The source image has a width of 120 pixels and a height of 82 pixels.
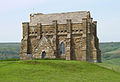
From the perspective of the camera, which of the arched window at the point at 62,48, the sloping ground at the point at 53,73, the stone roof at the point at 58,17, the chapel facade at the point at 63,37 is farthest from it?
the stone roof at the point at 58,17

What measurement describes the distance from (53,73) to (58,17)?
30.5 meters

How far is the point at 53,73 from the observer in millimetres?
34219

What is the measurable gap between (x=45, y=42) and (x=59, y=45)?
364cm

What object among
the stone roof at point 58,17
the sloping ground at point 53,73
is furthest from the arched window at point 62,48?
the sloping ground at point 53,73

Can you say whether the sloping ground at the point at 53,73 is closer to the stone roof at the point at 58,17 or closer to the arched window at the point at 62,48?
the arched window at the point at 62,48

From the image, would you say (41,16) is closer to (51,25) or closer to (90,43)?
(51,25)

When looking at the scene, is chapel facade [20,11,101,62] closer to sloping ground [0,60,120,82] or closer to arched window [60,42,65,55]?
arched window [60,42,65,55]

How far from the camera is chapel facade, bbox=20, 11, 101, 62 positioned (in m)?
57.2

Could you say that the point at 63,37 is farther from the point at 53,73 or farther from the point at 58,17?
the point at 53,73

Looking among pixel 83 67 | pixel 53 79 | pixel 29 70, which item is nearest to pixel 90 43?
pixel 83 67

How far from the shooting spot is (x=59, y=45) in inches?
2349

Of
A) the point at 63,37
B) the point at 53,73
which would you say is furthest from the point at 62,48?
the point at 53,73

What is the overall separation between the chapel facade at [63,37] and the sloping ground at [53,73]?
1531 centimetres

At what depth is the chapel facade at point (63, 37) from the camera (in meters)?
57.2
